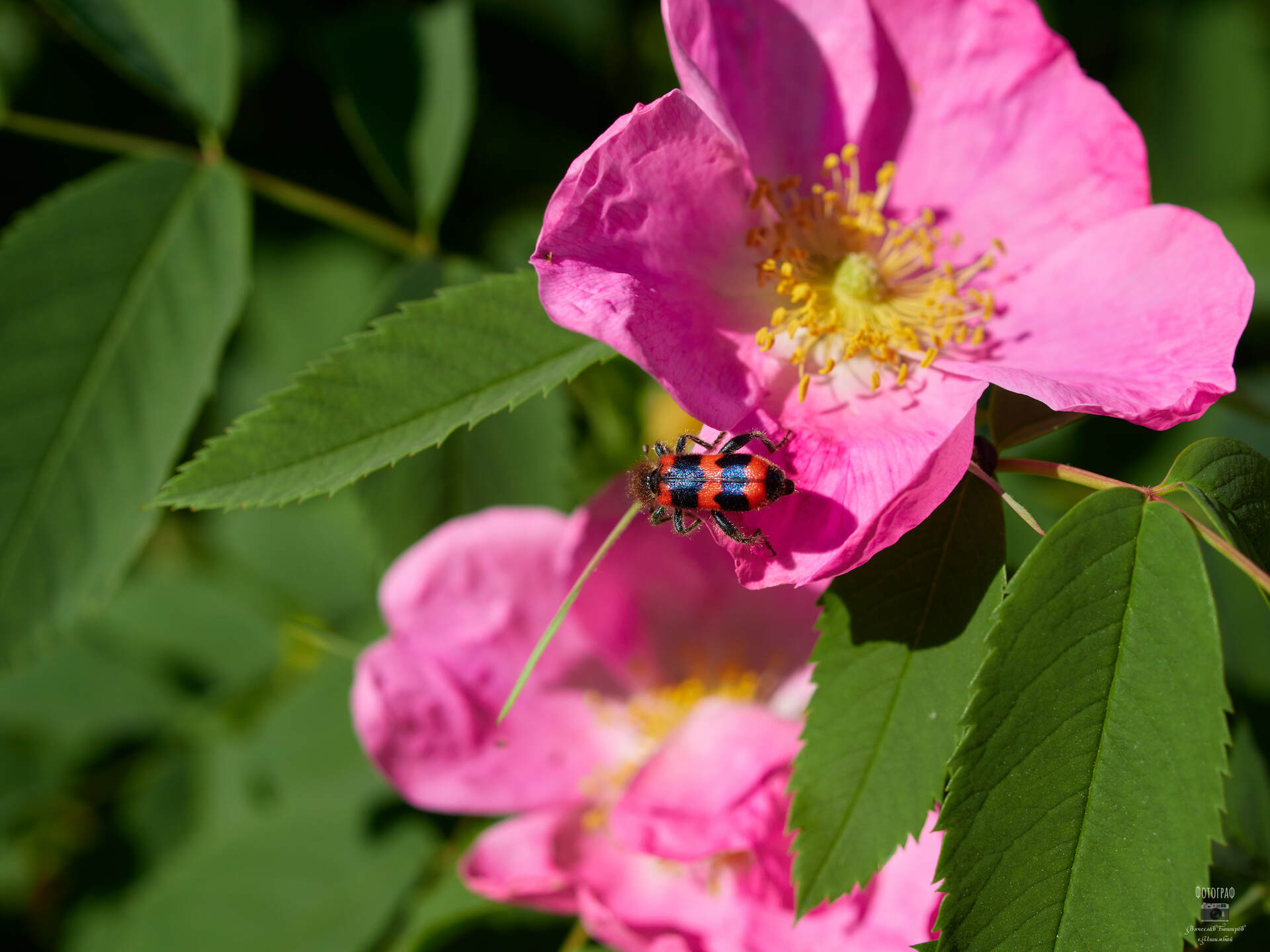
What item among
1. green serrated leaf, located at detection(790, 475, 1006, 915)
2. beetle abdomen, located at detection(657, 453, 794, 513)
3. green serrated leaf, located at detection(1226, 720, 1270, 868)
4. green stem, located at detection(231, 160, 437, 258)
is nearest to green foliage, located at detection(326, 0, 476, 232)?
Answer: green stem, located at detection(231, 160, 437, 258)

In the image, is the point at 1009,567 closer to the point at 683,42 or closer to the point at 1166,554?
the point at 1166,554

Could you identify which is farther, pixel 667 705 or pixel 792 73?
pixel 667 705

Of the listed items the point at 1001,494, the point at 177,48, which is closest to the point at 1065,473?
the point at 1001,494

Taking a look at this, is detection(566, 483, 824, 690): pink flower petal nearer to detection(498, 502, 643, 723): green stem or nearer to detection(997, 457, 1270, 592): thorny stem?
detection(498, 502, 643, 723): green stem

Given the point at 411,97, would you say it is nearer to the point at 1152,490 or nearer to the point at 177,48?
the point at 177,48

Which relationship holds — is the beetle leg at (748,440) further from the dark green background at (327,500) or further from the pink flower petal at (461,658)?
the dark green background at (327,500)
